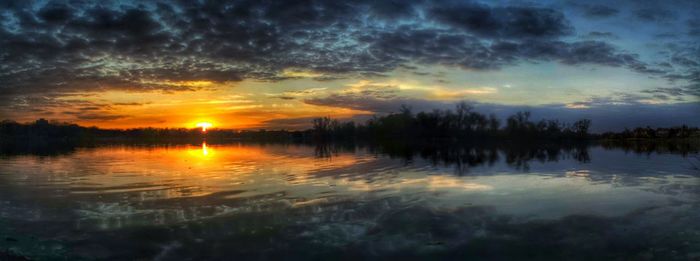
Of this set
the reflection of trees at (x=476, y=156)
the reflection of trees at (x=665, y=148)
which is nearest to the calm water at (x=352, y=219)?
the reflection of trees at (x=476, y=156)

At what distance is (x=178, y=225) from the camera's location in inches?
456

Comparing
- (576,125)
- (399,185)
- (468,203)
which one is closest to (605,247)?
(468,203)

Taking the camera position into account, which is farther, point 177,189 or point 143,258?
point 177,189

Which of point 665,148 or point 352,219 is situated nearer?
point 352,219

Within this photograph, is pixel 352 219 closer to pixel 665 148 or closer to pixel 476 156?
pixel 476 156

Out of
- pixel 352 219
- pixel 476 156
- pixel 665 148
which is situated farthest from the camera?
pixel 665 148

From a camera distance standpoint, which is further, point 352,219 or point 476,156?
point 476,156

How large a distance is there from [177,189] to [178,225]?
7.30 m

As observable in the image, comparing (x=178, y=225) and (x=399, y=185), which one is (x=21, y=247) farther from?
(x=399, y=185)

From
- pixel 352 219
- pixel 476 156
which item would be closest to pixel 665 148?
pixel 476 156

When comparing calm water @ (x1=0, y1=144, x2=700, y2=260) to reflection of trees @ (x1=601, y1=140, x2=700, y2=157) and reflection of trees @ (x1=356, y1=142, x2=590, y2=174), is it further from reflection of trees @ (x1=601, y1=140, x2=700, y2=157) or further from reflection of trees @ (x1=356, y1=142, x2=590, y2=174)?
reflection of trees @ (x1=601, y1=140, x2=700, y2=157)

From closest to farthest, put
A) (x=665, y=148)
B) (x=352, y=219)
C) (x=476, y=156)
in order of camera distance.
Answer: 1. (x=352, y=219)
2. (x=476, y=156)
3. (x=665, y=148)

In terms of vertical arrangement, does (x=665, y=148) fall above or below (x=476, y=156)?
below

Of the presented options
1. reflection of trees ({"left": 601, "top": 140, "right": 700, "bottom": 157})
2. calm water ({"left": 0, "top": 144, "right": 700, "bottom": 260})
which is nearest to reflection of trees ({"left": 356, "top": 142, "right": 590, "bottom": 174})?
reflection of trees ({"left": 601, "top": 140, "right": 700, "bottom": 157})
